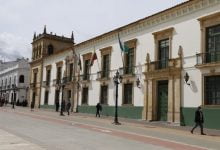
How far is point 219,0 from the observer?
2153cm

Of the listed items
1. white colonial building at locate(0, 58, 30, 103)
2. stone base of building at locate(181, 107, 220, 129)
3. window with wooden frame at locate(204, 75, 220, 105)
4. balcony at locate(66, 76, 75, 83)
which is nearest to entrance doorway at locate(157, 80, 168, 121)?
stone base of building at locate(181, 107, 220, 129)

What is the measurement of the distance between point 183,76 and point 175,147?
11.9 meters

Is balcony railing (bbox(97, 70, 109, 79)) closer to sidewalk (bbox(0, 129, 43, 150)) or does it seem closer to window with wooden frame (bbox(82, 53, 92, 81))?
window with wooden frame (bbox(82, 53, 92, 81))

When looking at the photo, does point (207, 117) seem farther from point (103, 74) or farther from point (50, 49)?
point (50, 49)

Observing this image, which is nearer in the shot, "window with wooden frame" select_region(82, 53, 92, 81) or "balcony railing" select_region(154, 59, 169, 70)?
"balcony railing" select_region(154, 59, 169, 70)

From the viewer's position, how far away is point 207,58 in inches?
866

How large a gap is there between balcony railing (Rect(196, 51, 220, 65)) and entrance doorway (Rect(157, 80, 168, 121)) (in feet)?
12.2

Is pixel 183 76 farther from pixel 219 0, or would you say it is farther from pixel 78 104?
pixel 78 104

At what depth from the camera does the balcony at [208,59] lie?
21312 mm

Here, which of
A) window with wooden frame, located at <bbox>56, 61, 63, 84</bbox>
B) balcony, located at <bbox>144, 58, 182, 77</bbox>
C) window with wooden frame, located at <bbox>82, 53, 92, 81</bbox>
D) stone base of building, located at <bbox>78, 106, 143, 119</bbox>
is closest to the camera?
balcony, located at <bbox>144, 58, 182, 77</bbox>

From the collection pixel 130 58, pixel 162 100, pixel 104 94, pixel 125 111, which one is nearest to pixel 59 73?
pixel 104 94

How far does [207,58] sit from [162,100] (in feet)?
17.7

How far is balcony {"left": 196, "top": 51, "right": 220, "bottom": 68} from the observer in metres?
21.3

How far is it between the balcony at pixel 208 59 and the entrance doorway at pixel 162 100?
3762 millimetres
